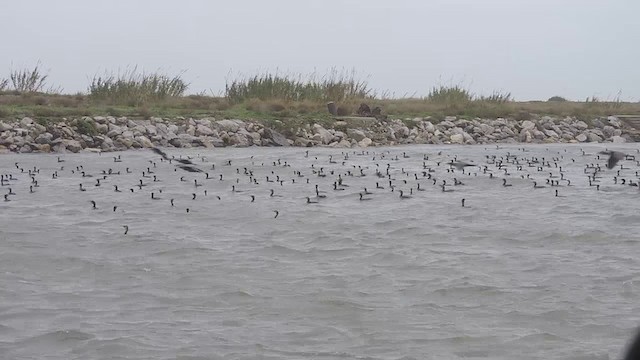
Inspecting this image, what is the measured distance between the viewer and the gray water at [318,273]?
5.27 meters

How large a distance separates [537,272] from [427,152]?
14709mm

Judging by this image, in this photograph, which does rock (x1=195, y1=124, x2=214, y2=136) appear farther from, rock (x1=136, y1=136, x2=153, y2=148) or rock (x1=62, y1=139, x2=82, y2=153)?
rock (x1=62, y1=139, x2=82, y2=153)

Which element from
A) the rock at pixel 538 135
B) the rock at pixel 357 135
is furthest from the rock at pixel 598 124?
the rock at pixel 357 135

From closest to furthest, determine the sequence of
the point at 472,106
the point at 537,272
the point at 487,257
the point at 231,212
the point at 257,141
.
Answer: the point at 537,272
the point at 487,257
the point at 231,212
the point at 257,141
the point at 472,106

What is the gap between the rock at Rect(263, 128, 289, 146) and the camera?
24.0 metres

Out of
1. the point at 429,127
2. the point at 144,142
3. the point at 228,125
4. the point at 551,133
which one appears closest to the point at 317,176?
the point at 144,142

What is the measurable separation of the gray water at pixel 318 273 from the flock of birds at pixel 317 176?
166 mm

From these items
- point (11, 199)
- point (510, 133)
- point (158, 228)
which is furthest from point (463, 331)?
point (510, 133)

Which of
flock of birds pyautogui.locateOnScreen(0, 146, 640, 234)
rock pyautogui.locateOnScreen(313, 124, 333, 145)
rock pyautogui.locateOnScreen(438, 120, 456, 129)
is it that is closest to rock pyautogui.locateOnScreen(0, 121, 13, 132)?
flock of birds pyautogui.locateOnScreen(0, 146, 640, 234)

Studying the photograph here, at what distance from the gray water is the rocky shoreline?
25.9 ft

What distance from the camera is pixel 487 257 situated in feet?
26.4

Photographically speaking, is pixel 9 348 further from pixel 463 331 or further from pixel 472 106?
pixel 472 106

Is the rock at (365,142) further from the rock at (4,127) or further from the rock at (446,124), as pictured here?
the rock at (4,127)

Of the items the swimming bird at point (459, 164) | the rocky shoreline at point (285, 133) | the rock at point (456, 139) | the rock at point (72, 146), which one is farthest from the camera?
the rock at point (456, 139)
